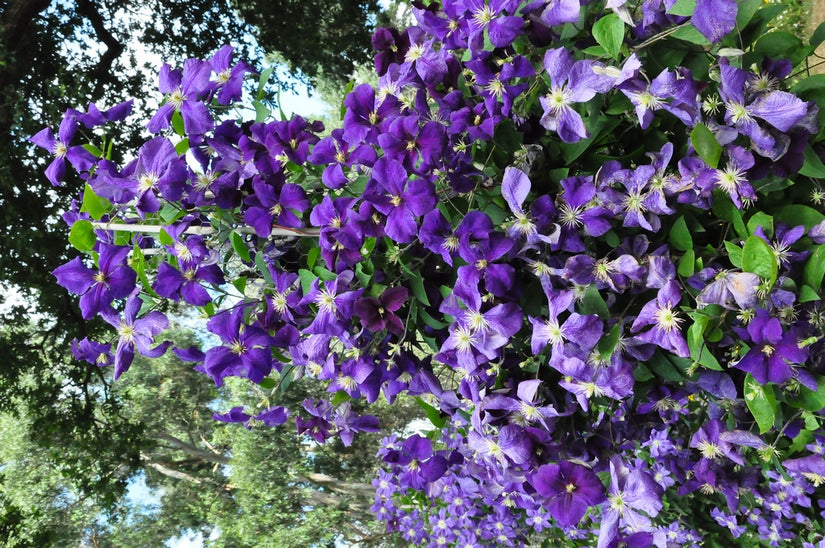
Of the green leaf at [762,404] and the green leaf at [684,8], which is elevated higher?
the green leaf at [684,8]

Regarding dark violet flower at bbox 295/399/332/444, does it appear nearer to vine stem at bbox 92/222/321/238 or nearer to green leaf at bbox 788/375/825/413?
vine stem at bbox 92/222/321/238

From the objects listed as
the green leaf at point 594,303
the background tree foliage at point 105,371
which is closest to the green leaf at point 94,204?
the green leaf at point 594,303

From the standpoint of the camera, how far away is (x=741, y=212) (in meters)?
0.91

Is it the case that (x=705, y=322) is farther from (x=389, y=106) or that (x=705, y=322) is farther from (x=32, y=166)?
(x=32, y=166)

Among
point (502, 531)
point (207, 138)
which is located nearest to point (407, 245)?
point (207, 138)

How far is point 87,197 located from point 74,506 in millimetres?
8265

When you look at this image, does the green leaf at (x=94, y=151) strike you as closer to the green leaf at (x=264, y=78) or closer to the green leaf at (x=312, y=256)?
the green leaf at (x=264, y=78)

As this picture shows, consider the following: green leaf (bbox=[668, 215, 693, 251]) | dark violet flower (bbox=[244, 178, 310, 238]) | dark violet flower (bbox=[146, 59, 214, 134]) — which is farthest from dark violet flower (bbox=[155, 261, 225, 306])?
green leaf (bbox=[668, 215, 693, 251])

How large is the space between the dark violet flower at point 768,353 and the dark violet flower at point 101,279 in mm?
893

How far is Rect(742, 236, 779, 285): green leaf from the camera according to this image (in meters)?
0.79

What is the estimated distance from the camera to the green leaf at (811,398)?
93cm

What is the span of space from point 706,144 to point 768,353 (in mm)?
288

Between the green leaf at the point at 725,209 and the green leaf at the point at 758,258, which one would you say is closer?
the green leaf at the point at 758,258

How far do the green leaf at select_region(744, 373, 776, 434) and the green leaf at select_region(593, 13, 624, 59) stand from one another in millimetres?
484
